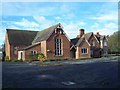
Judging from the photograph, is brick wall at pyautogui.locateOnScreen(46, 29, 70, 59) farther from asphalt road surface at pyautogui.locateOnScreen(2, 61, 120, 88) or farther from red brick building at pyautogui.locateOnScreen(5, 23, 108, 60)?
asphalt road surface at pyautogui.locateOnScreen(2, 61, 120, 88)

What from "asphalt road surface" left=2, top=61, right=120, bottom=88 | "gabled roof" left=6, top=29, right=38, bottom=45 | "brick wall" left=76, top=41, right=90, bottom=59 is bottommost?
"asphalt road surface" left=2, top=61, right=120, bottom=88

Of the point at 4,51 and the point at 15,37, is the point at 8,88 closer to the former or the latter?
the point at 15,37

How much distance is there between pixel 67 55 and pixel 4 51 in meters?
19.3

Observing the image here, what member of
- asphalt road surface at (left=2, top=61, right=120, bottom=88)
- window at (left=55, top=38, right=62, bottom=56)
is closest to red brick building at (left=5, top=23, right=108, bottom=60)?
window at (left=55, top=38, right=62, bottom=56)

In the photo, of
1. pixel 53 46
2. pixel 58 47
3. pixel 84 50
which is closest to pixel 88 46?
pixel 84 50

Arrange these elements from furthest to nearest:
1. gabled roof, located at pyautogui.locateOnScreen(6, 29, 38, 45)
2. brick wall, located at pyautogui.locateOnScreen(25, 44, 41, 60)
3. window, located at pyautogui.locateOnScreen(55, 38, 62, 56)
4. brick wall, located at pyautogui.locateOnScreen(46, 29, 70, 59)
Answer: gabled roof, located at pyautogui.locateOnScreen(6, 29, 38, 45), window, located at pyautogui.locateOnScreen(55, 38, 62, 56), brick wall, located at pyautogui.locateOnScreen(46, 29, 70, 59), brick wall, located at pyautogui.locateOnScreen(25, 44, 41, 60)

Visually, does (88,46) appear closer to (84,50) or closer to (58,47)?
(84,50)

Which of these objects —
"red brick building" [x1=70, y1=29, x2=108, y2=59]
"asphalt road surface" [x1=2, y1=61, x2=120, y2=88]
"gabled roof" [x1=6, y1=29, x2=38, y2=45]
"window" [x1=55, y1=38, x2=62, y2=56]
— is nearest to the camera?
"asphalt road surface" [x1=2, y1=61, x2=120, y2=88]

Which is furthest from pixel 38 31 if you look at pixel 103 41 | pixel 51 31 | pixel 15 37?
pixel 103 41

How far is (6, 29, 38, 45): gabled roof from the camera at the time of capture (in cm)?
5414

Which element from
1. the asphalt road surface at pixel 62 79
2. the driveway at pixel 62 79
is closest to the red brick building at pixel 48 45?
Answer: the driveway at pixel 62 79

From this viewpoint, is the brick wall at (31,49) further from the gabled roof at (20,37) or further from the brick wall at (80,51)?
the brick wall at (80,51)

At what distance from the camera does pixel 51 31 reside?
49.5 m

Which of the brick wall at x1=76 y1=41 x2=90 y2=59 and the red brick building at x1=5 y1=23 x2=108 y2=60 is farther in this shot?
the brick wall at x1=76 y1=41 x2=90 y2=59
